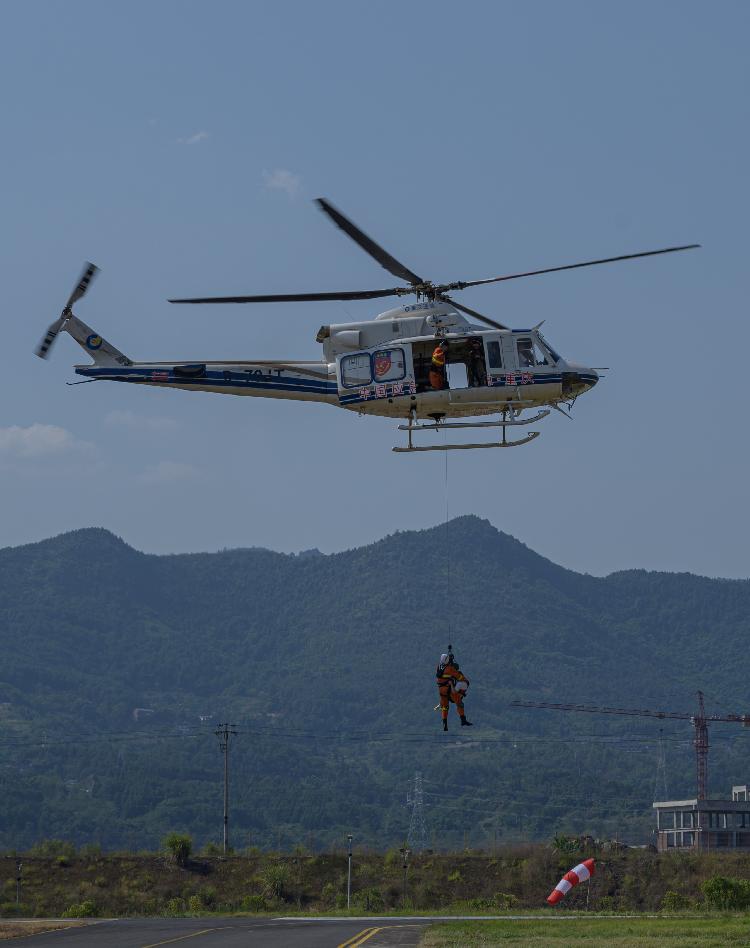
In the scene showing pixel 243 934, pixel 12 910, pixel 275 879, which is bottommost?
pixel 12 910

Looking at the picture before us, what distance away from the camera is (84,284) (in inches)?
2210

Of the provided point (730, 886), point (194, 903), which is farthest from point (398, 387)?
point (194, 903)

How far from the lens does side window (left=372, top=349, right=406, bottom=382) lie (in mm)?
48312

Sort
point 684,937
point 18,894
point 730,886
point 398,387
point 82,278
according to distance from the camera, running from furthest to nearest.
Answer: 1. point 18,894
2. point 730,886
3. point 82,278
4. point 398,387
5. point 684,937

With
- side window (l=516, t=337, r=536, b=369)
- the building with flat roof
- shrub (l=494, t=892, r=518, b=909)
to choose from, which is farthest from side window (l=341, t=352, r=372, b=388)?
the building with flat roof

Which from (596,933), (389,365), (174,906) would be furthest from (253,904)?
(389,365)

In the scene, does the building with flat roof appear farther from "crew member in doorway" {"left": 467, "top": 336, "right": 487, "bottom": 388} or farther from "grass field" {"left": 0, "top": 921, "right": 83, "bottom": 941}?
"crew member in doorway" {"left": 467, "top": 336, "right": 487, "bottom": 388}

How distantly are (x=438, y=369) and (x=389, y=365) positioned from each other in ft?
5.04

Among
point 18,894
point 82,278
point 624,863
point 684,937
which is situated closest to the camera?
point 684,937

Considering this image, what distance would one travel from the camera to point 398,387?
4831cm

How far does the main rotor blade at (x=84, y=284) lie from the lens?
55812 mm

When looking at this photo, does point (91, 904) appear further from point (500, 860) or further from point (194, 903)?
point (500, 860)

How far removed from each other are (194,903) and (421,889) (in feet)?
36.8

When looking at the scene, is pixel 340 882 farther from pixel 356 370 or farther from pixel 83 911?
pixel 356 370
